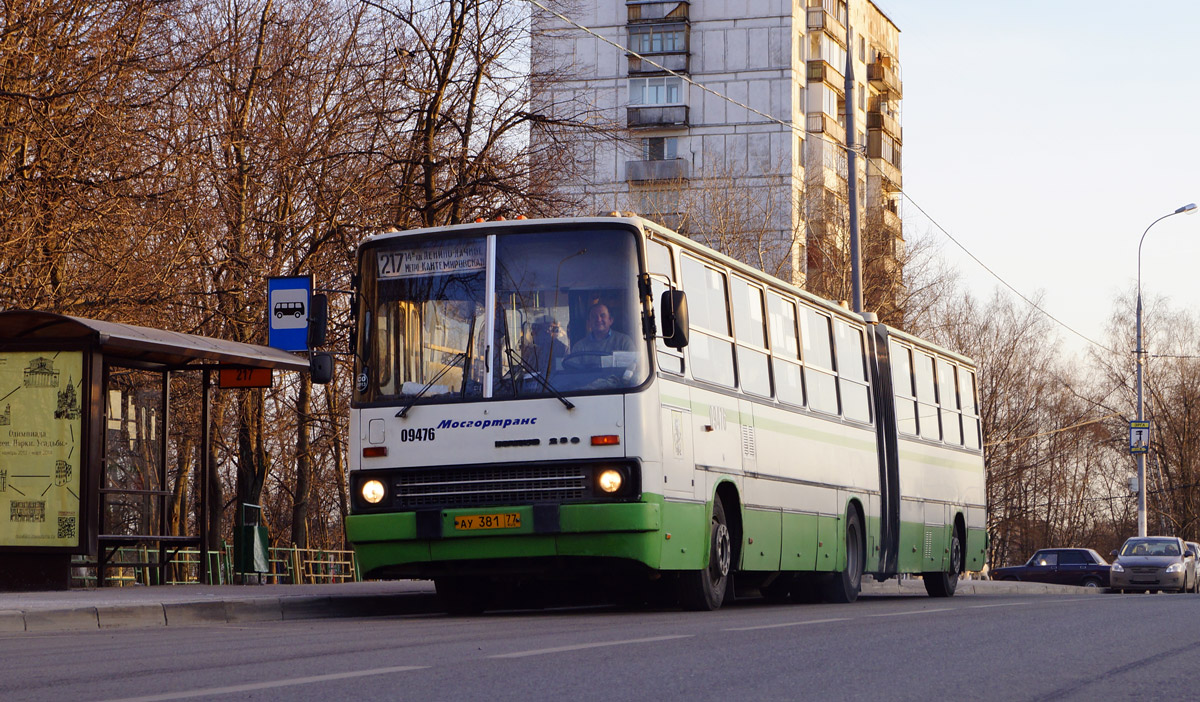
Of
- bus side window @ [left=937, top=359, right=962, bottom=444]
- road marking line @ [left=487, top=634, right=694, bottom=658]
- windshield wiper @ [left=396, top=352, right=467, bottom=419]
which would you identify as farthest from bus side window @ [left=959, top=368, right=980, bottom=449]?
road marking line @ [left=487, top=634, right=694, bottom=658]

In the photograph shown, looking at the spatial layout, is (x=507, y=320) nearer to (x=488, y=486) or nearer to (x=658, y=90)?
(x=488, y=486)

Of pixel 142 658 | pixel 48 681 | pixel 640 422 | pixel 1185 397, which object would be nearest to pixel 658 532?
pixel 640 422

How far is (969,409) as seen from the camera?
26.5 meters

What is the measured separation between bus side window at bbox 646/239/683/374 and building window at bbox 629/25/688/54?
2028 inches

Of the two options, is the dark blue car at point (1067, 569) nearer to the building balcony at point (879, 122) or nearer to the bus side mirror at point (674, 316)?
the building balcony at point (879, 122)

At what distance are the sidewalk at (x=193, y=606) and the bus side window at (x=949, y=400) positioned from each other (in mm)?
8686

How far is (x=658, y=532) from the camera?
14133 millimetres

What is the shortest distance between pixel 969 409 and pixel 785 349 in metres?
9.29

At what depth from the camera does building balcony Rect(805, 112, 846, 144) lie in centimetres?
6462

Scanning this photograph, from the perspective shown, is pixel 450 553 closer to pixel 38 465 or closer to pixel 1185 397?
pixel 38 465

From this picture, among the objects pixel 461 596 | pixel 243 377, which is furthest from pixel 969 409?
pixel 461 596

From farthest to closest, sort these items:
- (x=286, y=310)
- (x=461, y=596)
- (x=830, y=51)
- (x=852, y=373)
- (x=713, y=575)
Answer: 1. (x=830, y=51)
2. (x=852, y=373)
3. (x=286, y=310)
4. (x=461, y=596)
5. (x=713, y=575)

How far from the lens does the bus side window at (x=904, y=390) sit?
22.3m

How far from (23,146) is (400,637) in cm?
1162
